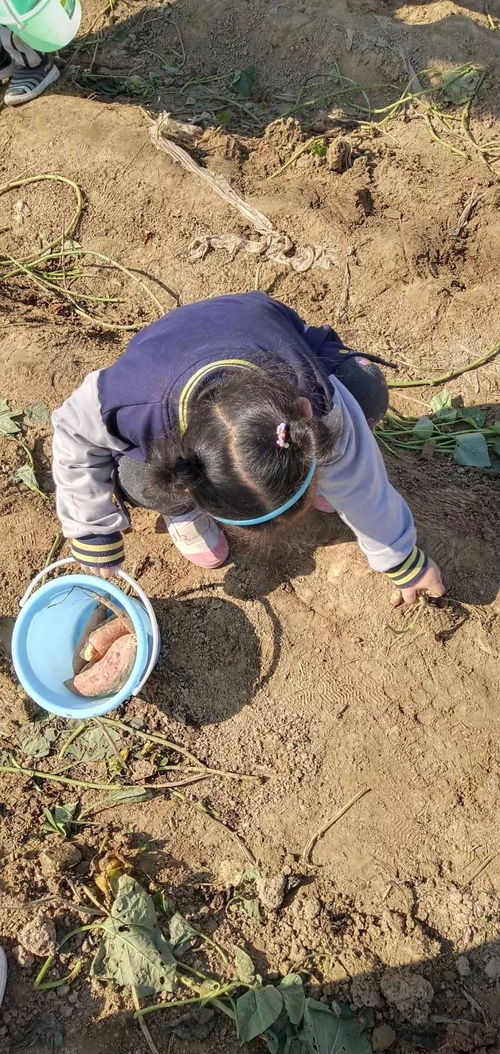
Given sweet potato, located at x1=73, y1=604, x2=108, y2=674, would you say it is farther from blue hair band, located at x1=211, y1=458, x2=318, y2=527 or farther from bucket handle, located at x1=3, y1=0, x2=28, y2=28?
bucket handle, located at x1=3, y1=0, x2=28, y2=28

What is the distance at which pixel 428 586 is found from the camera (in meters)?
2.22

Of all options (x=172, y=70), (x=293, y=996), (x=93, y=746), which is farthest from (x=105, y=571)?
(x=172, y=70)

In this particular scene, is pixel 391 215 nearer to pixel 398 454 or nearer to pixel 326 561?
pixel 398 454

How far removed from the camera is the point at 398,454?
270 cm

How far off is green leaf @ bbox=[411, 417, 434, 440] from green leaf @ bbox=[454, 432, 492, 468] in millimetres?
113

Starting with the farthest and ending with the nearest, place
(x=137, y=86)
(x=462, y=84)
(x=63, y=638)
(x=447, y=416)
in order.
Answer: (x=137, y=86) → (x=462, y=84) → (x=447, y=416) → (x=63, y=638)

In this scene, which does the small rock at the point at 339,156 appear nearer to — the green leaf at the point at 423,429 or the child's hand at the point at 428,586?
the green leaf at the point at 423,429

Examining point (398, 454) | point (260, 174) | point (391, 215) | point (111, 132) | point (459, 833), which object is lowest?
point (459, 833)

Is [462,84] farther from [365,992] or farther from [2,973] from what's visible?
[2,973]

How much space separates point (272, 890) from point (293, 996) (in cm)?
24

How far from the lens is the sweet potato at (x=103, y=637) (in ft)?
7.41

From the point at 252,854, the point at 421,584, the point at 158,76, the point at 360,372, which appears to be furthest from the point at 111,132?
the point at 252,854

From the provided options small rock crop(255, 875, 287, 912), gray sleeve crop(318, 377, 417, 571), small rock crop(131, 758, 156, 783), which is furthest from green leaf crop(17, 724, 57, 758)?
gray sleeve crop(318, 377, 417, 571)

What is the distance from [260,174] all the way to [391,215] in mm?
635
